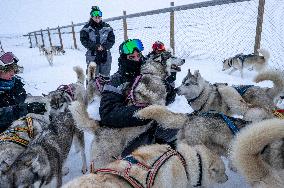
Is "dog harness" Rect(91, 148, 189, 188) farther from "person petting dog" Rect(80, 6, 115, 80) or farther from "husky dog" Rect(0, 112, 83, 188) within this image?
"person petting dog" Rect(80, 6, 115, 80)

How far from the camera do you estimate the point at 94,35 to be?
6.09 metres

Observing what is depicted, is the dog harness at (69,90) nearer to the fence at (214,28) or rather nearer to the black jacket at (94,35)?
the black jacket at (94,35)

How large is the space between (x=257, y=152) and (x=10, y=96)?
2.77 meters

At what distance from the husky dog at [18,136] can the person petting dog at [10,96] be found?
0.36 ft

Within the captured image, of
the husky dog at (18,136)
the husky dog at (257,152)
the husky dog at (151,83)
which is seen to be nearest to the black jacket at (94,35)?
the husky dog at (151,83)

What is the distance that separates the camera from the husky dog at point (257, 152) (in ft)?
5.39

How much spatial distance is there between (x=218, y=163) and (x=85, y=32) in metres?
4.64

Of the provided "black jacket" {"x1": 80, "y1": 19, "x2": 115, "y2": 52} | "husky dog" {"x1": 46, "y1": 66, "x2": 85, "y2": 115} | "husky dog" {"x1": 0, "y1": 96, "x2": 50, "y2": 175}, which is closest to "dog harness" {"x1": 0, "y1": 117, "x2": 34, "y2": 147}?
"husky dog" {"x1": 0, "y1": 96, "x2": 50, "y2": 175}

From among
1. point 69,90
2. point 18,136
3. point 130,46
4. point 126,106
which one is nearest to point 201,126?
point 126,106

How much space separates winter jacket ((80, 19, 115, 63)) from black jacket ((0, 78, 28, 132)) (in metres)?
2.68

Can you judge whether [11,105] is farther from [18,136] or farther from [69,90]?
[69,90]

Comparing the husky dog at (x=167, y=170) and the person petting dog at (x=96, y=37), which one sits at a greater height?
the person petting dog at (x=96, y=37)

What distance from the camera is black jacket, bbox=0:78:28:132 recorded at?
3.07 metres

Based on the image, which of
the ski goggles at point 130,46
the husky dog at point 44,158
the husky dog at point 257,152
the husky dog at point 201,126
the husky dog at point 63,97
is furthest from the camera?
the husky dog at point 63,97
